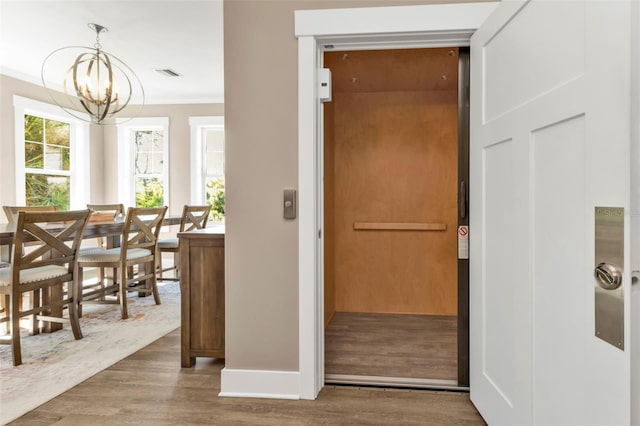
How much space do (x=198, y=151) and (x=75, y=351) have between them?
168 inches

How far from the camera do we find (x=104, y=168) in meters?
6.79

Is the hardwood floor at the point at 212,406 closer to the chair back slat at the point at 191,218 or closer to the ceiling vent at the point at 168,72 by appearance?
the chair back slat at the point at 191,218

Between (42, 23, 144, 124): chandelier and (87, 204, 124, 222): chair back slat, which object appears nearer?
(42, 23, 144, 124): chandelier

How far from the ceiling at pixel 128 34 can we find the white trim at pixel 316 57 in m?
1.71

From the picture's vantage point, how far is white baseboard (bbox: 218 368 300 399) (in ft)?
6.99

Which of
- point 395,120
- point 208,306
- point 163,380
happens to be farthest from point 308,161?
point 395,120

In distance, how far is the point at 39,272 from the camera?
2.80m

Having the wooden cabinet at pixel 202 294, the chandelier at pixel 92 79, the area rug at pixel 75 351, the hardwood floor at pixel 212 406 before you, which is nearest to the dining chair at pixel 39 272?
the area rug at pixel 75 351

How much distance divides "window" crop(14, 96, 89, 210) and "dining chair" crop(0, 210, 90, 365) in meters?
3.01

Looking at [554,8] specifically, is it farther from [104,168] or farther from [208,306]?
[104,168]

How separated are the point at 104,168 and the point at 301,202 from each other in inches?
231

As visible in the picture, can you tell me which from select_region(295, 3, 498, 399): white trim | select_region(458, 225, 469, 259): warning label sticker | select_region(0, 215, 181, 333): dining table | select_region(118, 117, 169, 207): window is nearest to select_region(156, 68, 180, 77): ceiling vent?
select_region(118, 117, 169, 207): window

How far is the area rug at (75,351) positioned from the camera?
2170 mm

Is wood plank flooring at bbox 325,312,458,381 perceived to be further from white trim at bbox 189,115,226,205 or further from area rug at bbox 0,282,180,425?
white trim at bbox 189,115,226,205
